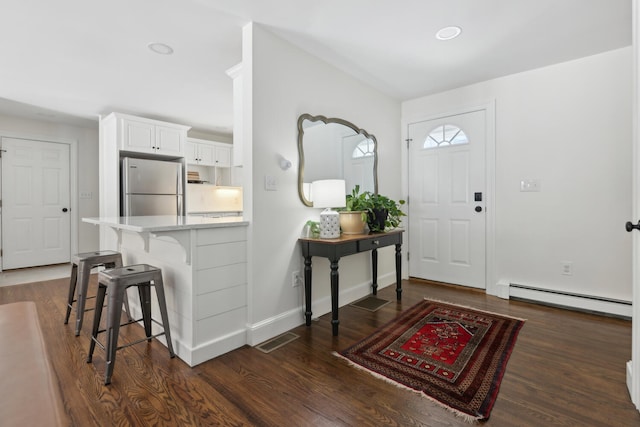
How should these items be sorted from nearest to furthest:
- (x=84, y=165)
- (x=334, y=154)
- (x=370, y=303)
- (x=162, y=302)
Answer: (x=162, y=302) < (x=334, y=154) < (x=370, y=303) < (x=84, y=165)

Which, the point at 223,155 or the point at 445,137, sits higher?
the point at 223,155

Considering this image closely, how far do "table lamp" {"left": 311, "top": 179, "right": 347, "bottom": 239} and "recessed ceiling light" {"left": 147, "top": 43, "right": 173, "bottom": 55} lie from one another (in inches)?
66.0

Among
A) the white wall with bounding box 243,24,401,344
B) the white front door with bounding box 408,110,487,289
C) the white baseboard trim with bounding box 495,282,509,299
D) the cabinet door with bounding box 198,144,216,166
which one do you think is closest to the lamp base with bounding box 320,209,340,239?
the white wall with bounding box 243,24,401,344

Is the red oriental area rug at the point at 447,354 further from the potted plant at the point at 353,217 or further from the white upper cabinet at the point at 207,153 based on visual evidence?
the white upper cabinet at the point at 207,153

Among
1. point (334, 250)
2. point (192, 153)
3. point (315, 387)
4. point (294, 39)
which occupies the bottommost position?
point (315, 387)

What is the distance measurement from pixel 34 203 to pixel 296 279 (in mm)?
4867

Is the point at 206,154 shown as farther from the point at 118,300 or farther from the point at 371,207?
the point at 118,300

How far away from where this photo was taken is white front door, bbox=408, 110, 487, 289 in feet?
11.5

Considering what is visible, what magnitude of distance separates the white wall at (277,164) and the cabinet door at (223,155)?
3324mm

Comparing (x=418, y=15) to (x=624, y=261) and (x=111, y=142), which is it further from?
(x=111, y=142)

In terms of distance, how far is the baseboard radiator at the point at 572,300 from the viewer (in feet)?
8.87

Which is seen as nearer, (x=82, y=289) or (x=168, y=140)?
(x=82, y=289)

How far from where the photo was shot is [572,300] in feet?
9.56

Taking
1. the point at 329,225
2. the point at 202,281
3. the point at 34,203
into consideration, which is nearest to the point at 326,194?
the point at 329,225
